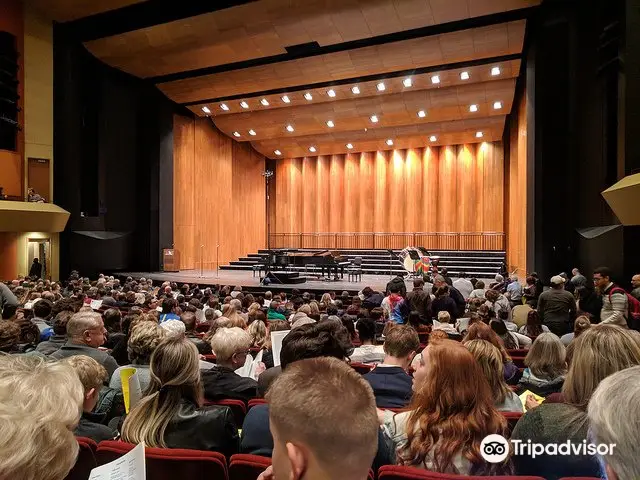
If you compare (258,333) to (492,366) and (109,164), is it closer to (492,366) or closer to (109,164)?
(492,366)

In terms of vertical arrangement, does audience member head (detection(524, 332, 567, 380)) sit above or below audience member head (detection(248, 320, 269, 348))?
above

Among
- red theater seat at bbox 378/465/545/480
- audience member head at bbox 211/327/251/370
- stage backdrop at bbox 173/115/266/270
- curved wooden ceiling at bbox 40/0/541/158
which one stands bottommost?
red theater seat at bbox 378/465/545/480

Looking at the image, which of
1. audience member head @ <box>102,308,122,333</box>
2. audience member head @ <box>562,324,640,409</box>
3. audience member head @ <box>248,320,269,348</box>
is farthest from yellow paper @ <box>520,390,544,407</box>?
audience member head @ <box>102,308,122,333</box>

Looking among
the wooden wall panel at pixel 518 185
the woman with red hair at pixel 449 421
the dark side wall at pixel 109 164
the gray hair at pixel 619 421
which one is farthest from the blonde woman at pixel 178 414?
the dark side wall at pixel 109 164

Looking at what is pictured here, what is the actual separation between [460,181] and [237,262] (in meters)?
10.4

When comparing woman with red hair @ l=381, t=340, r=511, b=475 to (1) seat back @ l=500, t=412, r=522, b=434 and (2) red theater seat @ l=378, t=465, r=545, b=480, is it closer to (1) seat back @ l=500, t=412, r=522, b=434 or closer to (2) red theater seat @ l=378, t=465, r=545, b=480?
(2) red theater seat @ l=378, t=465, r=545, b=480

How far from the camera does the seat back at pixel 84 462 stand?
2066 mm

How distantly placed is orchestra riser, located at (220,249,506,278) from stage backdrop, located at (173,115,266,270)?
4.11 feet

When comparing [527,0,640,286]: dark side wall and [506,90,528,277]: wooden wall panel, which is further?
[506,90,528,277]: wooden wall panel

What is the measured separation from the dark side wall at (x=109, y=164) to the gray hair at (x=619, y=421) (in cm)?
1704

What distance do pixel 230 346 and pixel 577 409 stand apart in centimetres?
209

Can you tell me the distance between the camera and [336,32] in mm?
13312

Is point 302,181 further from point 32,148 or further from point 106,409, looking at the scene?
point 106,409

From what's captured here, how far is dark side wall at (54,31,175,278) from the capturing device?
15750 mm
